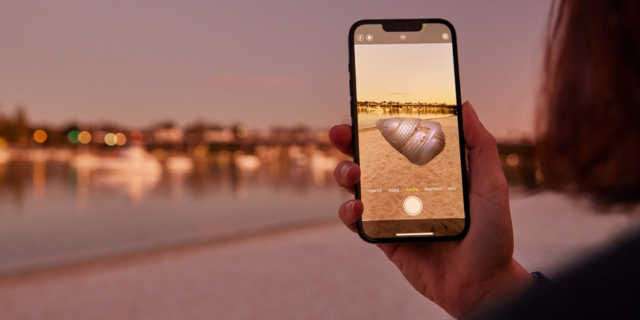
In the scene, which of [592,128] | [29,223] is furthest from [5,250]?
[592,128]

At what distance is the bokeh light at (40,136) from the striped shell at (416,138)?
31.5ft

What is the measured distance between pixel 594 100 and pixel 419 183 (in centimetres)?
63

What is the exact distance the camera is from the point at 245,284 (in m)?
3.55

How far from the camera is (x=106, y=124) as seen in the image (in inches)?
368

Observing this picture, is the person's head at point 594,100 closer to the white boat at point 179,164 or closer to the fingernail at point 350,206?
the fingernail at point 350,206

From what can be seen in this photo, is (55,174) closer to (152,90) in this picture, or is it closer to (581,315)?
(152,90)

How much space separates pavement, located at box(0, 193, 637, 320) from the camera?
3004 mm

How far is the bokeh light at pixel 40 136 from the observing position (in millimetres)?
8367

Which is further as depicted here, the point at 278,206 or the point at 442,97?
the point at 278,206

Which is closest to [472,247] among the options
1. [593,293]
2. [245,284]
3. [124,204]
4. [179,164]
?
[593,293]

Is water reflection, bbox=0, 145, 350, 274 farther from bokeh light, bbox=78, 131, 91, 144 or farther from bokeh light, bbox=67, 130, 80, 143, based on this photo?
bokeh light, bbox=78, 131, 91, 144

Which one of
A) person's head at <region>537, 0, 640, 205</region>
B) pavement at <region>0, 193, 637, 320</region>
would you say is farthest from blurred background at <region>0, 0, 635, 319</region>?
person's head at <region>537, 0, 640, 205</region>

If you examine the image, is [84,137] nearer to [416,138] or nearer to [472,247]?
[416,138]

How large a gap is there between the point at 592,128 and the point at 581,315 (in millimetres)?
323
